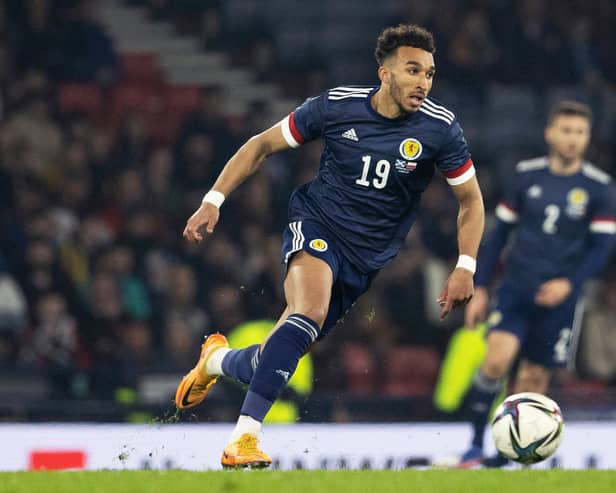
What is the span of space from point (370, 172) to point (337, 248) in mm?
377

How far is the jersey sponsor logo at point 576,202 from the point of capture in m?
8.68

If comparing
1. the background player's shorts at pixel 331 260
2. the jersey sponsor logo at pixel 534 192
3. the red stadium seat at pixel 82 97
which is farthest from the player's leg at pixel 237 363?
the red stadium seat at pixel 82 97

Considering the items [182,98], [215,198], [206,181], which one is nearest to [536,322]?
[215,198]

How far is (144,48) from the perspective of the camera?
1491cm

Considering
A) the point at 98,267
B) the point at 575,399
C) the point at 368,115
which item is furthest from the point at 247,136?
the point at 368,115

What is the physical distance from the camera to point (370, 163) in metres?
6.21

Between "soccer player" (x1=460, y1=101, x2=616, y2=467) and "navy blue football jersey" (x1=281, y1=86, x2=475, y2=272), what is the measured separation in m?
2.35

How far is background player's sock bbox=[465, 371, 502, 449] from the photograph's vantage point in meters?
8.66

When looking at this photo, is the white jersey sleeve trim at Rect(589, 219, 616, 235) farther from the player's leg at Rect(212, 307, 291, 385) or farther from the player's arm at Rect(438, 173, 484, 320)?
the player's leg at Rect(212, 307, 291, 385)

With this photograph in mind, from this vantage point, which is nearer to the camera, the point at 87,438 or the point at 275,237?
the point at 87,438

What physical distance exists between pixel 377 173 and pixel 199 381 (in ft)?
4.80

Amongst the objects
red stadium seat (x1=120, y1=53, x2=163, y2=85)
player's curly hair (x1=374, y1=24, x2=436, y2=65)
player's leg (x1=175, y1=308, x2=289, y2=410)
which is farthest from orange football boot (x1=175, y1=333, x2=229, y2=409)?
red stadium seat (x1=120, y1=53, x2=163, y2=85)

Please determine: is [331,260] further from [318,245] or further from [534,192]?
[534,192]

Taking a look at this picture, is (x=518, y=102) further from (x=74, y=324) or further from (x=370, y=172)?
(x=370, y=172)
